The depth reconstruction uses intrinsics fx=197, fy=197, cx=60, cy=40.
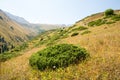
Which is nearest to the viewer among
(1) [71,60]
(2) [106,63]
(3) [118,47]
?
(2) [106,63]

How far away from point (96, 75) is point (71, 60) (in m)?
2.97

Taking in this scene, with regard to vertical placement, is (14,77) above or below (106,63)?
below

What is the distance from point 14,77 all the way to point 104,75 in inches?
175

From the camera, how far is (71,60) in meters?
10.5

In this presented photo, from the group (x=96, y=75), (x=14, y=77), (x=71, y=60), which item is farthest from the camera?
(x=71, y=60)

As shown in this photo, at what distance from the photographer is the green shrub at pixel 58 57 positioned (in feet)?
34.3

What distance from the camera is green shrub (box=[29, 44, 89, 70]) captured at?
34.3 ft

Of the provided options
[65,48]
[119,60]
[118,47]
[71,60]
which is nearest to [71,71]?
[71,60]

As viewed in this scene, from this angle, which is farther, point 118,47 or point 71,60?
point 118,47

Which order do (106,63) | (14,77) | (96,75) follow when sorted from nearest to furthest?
(96,75) < (106,63) < (14,77)

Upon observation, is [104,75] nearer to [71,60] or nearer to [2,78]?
[71,60]

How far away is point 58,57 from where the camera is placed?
10.7 metres

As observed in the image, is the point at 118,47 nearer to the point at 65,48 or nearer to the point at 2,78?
the point at 65,48

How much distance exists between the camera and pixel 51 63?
10570 mm
